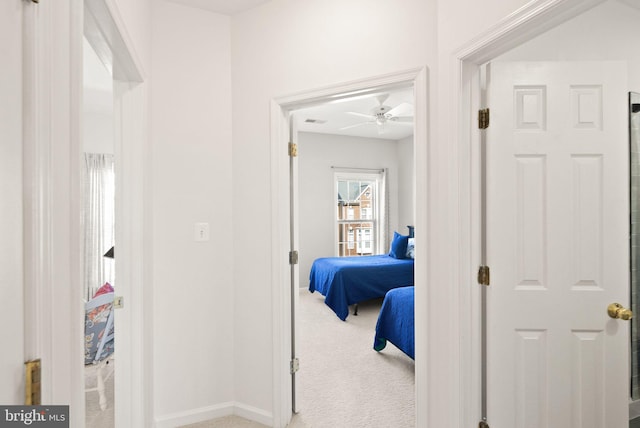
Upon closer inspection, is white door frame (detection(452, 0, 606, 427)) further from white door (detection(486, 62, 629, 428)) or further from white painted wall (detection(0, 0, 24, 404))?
white painted wall (detection(0, 0, 24, 404))

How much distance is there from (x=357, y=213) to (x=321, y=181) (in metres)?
1.05

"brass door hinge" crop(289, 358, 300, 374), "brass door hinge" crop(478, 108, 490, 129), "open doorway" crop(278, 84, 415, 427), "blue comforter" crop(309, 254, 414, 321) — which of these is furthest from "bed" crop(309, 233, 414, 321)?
"brass door hinge" crop(478, 108, 490, 129)

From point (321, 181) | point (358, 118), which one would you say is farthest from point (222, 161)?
point (321, 181)

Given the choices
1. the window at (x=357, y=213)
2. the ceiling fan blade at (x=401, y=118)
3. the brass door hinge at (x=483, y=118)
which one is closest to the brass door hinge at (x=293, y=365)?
the brass door hinge at (x=483, y=118)

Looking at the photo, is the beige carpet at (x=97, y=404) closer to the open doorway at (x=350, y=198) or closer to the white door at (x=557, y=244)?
the open doorway at (x=350, y=198)

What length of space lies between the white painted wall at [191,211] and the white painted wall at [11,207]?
1493 millimetres

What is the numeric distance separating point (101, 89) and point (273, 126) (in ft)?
8.57

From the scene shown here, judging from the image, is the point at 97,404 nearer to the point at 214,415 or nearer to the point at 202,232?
the point at 214,415

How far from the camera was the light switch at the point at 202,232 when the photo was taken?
2.25 metres

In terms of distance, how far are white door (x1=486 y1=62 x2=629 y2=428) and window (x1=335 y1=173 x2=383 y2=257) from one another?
5.07m

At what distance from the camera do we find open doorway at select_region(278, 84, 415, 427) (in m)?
3.75

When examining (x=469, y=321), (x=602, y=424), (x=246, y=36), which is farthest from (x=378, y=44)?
(x=602, y=424)

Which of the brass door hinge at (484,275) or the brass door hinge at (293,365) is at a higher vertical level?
the brass door hinge at (484,275)

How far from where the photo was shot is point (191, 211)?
2.24 metres
